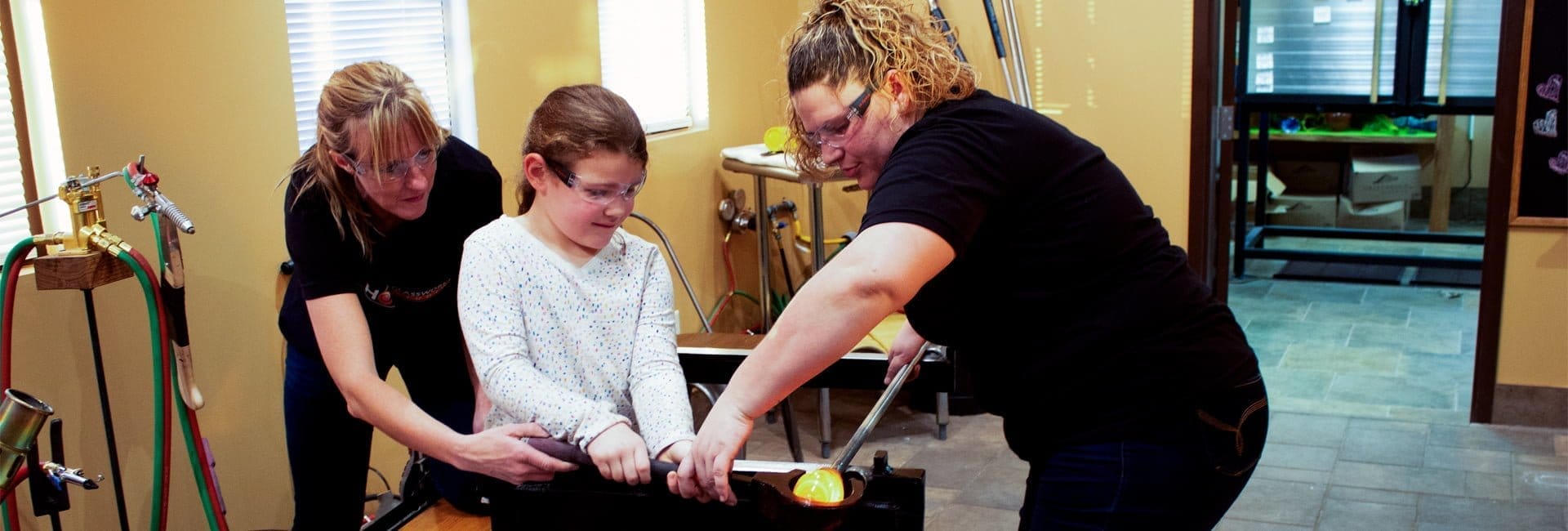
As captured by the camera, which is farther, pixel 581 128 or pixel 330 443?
pixel 330 443

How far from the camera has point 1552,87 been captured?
354cm

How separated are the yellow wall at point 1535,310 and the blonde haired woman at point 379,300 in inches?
116

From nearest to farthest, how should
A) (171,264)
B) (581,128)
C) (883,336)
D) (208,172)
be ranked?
(581,128) → (171,264) → (208,172) → (883,336)

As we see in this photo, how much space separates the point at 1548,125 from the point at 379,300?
3.09m

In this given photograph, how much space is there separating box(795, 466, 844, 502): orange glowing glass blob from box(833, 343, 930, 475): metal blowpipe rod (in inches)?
1.7

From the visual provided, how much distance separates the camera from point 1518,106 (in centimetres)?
359

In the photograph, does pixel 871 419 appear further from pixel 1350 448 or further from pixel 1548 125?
pixel 1548 125

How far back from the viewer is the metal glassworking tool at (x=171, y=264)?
1986mm

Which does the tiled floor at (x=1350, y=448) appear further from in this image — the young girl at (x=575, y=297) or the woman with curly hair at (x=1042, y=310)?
the woman with curly hair at (x=1042, y=310)

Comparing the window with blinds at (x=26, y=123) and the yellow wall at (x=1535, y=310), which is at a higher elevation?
the window with blinds at (x=26, y=123)

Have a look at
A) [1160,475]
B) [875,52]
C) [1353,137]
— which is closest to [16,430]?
[875,52]

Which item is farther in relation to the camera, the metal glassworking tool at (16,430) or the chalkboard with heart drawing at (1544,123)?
the chalkboard with heart drawing at (1544,123)

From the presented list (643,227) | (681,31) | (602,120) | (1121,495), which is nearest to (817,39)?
(602,120)

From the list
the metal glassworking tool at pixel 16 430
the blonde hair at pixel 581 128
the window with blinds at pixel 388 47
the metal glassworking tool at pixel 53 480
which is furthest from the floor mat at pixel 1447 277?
the metal glassworking tool at pixel 16 430
